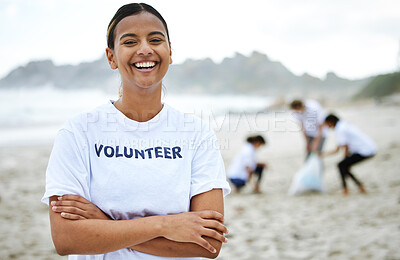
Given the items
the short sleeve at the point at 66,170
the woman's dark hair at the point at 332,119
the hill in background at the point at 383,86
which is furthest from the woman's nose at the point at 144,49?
the hill in background at the point at 383,86

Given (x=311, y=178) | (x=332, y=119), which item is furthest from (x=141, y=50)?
(x=332, y=119)

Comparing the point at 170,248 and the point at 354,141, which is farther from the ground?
the point at 354,141

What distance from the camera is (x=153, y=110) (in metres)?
1.27

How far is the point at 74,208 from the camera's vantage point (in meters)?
1.05

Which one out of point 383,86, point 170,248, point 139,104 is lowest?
point 170,248

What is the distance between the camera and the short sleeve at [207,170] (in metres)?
1.18

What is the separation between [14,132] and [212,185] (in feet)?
45.8

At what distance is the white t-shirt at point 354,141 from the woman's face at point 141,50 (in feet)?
14.3

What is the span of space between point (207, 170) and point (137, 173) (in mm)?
259

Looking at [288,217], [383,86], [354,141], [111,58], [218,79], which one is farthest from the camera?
[218,79]

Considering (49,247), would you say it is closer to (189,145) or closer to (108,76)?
(189,145)

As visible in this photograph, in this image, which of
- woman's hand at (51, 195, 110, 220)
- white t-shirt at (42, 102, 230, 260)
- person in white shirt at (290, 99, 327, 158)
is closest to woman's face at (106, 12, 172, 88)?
white t-shirt at (42, 102, 230, 260)

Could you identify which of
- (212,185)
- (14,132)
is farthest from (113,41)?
(14,132)

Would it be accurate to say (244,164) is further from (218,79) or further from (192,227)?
(218,79)
